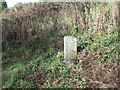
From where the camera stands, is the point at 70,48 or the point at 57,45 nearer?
the point at 70,48

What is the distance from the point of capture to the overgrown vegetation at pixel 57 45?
6.88 metres

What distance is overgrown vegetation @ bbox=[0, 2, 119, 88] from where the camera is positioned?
6879mm

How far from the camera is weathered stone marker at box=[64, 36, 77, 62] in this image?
7445 millimetres

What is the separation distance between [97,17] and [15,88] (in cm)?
328

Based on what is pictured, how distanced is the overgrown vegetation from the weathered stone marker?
7.5 inches

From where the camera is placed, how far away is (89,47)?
764cm

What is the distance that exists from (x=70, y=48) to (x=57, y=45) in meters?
1.03

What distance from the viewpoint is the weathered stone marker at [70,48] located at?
745 centimetres

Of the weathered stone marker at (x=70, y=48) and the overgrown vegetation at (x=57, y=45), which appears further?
the weathered stone marker at (x=70, y=48)

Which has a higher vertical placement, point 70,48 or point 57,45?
point 70,48

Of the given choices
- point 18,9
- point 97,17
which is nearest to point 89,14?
point 97,17

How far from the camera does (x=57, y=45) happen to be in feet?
27.8

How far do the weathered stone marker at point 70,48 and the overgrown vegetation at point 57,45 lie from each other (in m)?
0.19

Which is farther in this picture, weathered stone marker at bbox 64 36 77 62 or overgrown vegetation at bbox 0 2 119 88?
weathered stone marker at bbox 64 36 77 62
